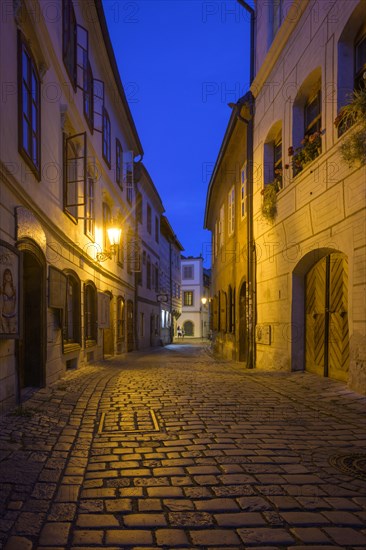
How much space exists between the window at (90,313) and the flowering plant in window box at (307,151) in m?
6.21

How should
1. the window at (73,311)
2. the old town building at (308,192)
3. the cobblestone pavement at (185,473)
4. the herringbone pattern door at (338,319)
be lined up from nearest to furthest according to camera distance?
the cobblestone pavement at (185,473) < the old town building at (308,192) < the herringbone pattern door at (338,319) < the window at (73,311)

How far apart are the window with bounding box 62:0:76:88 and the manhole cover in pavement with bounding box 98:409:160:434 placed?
7600 millimetres

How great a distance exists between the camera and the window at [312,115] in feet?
29.6

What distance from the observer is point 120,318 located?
1814 cm

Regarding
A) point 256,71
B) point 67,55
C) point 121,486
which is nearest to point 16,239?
point 121,486

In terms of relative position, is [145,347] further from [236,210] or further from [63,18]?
[63,18]

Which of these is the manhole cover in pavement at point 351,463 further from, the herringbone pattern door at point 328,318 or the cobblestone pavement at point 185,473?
the herringbone pattern door at point 328,318

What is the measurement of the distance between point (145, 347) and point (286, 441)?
20686mm

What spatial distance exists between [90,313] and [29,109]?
6.87m

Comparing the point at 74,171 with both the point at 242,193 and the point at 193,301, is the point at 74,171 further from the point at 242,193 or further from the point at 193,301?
the point at 193,301

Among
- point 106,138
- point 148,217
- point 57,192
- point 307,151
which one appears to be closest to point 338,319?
point 307,151

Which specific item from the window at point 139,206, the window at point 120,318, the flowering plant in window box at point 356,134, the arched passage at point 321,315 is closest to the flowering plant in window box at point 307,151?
the flowering plant in window box at point 356,134

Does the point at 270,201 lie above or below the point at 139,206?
below

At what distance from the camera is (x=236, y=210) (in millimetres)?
15289
